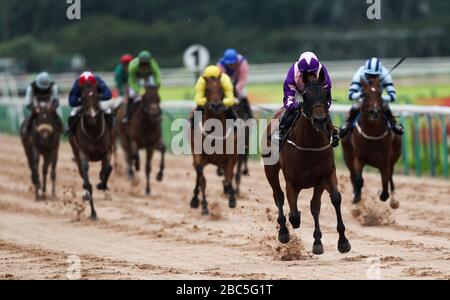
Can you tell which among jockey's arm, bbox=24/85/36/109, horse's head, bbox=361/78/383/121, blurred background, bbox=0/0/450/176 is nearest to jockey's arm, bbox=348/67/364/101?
horse's head, bbox=361/78/383/121

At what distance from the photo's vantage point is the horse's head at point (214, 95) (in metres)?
13.0

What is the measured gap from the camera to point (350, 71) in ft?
106

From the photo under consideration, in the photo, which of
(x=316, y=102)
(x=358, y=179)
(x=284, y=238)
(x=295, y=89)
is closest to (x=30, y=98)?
(x=358, y=179)

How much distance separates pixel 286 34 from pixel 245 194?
30.0 m

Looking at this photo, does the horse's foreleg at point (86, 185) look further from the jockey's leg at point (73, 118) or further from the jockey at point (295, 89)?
the jockey at point (295, 89)

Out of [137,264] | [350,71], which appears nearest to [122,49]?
[350,71]

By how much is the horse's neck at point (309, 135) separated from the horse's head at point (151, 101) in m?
6.94

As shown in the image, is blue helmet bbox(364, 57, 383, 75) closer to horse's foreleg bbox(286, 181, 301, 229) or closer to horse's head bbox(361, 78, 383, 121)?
horse's head bbox(361, 78, 383, 121)

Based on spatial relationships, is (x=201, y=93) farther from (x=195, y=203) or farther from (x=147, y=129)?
(x=147, y=129)

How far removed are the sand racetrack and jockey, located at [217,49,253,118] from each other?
1.24m

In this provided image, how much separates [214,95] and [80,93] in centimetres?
183

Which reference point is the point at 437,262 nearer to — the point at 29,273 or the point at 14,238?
the point at 29,273

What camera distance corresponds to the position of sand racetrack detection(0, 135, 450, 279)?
9.05m

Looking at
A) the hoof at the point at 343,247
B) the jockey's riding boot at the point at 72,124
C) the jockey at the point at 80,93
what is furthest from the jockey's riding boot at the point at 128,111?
the hoof at the point at 343,247
